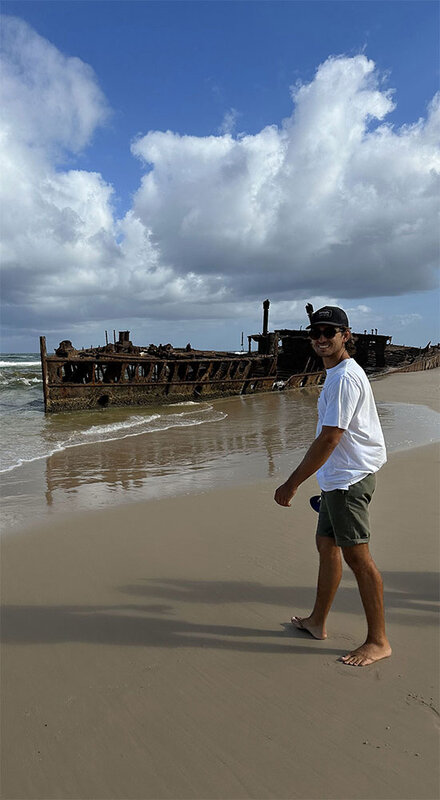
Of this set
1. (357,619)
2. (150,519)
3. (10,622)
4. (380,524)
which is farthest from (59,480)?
(357,619)

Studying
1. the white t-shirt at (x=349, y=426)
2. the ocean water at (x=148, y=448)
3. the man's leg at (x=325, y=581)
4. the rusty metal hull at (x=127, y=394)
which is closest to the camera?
the white t-shirt at (x=349, y=426)

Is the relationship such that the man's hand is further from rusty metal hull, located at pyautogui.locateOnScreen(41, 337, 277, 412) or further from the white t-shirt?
rusty metal hull, located at pyautogui.locateOnScreen(41, 337, 277, 412)

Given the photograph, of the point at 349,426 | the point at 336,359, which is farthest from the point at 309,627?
the point at 336,359

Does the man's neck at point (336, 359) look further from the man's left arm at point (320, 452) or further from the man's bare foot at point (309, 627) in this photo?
the man's bare foot at point (309, 627)

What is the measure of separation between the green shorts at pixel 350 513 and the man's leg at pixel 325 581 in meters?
0.19

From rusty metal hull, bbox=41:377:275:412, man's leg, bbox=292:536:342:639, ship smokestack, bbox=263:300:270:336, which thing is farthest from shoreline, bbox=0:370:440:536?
ship smokestack, bbox=263:300:270:336

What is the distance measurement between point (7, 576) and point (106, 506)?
1.82 metres

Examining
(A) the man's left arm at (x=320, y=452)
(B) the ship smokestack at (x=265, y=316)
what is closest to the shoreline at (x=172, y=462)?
(A) the man's left arm at (x=320, y=452)

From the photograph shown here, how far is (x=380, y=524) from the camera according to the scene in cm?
444

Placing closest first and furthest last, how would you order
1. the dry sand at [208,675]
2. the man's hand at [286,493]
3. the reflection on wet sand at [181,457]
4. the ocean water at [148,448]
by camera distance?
1. the dry sand at [208,675]
2. the man's hand at [286,493]
3. the ocean water at [148,448]
4. the reflection on wet sand at [181,457]

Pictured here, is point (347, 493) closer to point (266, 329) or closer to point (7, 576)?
point (7, 576)

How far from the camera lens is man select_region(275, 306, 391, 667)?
2.32 meters

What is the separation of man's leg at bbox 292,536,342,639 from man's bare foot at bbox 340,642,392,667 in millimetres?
226

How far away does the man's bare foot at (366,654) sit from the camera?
2379 mm
